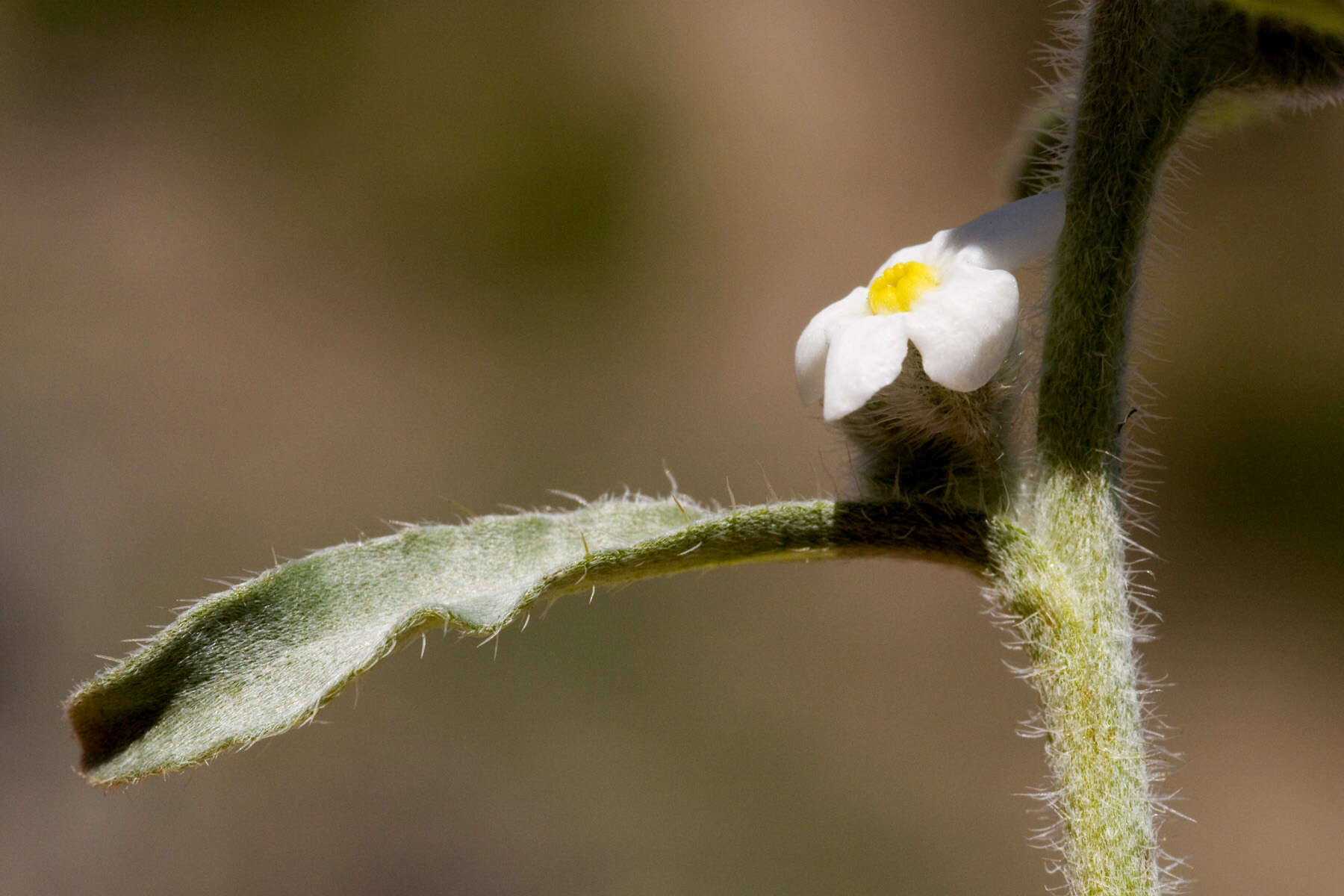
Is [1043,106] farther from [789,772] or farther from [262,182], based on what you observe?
[262,182]

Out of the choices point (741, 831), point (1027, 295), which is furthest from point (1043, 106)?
point (741, 831)

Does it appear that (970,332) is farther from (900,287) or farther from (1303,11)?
(1303,11)

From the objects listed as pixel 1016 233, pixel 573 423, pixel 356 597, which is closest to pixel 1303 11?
pixel 1016 233

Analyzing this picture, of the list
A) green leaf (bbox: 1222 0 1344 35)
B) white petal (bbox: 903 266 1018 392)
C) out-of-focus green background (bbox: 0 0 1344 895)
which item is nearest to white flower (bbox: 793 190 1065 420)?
white petal (bbox: 903 266 1018 392)

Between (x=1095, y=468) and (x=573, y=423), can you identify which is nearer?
(x=1095, y=468)

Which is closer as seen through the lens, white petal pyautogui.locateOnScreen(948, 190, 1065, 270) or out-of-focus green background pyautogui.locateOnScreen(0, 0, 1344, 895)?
white petal pyautogui.locateOnScreen(948, 190, 1065, 270)

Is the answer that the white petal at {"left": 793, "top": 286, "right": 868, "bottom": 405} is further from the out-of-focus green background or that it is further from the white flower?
the out-of-focus green background

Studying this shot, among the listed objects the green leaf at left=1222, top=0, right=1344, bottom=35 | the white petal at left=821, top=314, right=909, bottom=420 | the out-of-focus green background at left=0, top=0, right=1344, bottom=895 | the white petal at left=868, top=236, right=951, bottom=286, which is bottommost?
the out-of-focus green background at left=0, top=0, right=1344, bottom=895
